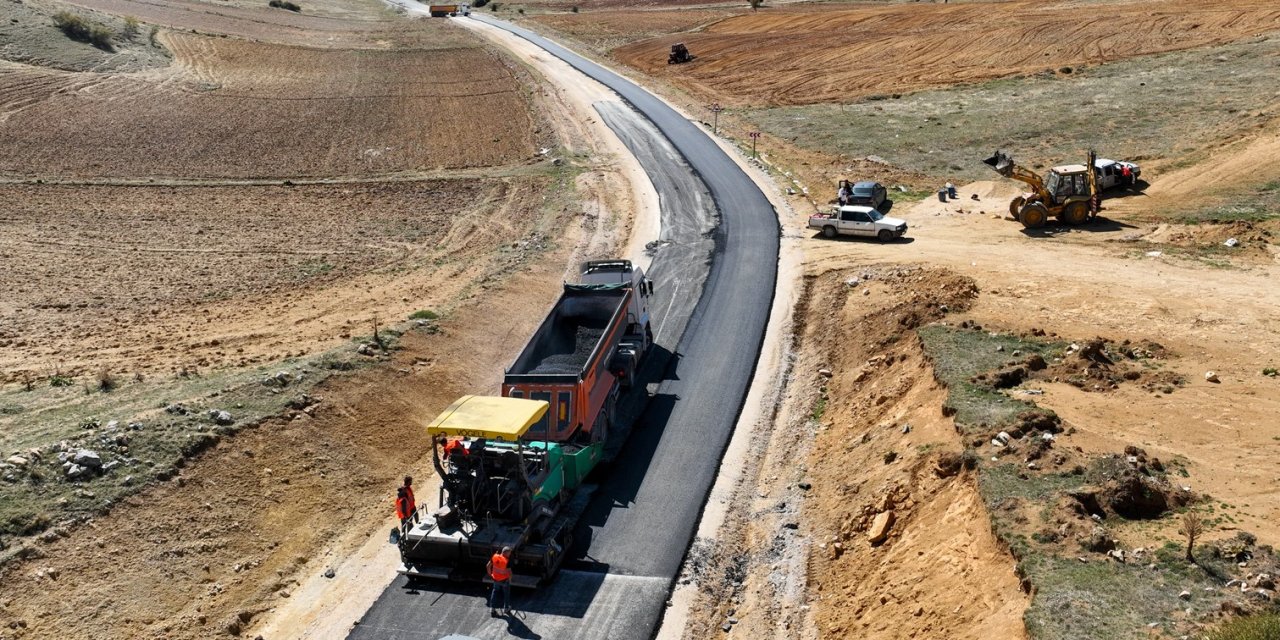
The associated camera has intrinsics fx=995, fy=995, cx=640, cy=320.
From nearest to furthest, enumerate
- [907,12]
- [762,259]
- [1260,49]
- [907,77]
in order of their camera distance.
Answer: [762,259]
[1260,49]
[907,77]
[907,12]

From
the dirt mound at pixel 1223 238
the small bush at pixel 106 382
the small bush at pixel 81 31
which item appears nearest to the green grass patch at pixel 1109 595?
the small bush at pixel 106 382

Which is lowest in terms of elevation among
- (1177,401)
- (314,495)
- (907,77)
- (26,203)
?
(314,495)

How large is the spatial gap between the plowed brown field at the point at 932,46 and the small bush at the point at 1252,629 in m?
51.8

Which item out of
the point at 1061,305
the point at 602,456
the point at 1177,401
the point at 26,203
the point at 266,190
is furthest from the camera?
the point at 266,190

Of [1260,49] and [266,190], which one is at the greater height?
[1260,49]

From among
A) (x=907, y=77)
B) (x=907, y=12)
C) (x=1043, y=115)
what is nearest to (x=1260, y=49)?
(x=1043, y=115)

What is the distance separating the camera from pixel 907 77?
64.2 metres

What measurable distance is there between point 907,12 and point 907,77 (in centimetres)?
2403

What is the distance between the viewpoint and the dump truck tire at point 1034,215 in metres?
37.1

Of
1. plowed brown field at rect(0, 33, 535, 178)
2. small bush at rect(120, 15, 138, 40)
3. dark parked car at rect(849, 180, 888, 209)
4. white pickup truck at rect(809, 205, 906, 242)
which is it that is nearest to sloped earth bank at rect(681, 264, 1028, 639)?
white pickup truck at rect(809, 205, 906, 242)

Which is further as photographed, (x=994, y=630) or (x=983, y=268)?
(x=983, y=268)

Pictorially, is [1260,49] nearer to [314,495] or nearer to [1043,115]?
[1043,115]

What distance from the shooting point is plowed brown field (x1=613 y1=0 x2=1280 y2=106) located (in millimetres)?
62656

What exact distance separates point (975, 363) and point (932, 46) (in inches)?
2096
